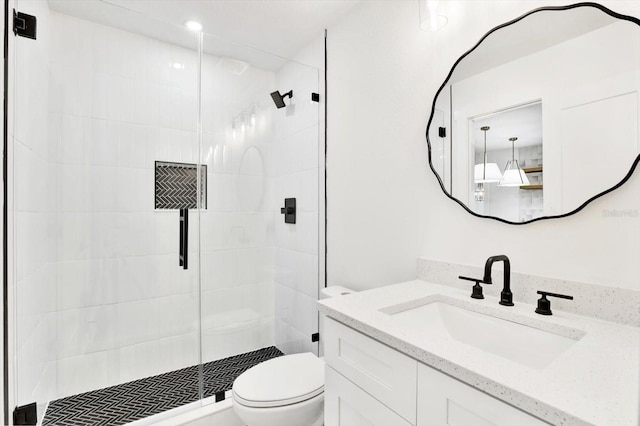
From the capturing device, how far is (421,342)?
2.65ft

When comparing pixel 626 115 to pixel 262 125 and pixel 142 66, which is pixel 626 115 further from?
pixel 142 66

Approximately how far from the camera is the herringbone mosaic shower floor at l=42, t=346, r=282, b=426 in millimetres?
1658

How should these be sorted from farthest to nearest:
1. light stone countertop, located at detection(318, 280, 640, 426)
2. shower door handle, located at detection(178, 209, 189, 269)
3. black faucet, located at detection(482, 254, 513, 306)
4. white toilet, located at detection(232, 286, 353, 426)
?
shower door handle, located at detection(178, 209, 189, 269) → white toilet, located at detection(232, 286, 353, 426) → black faucet, located at detection(482, 254, 513, 306) → light stone countertop, located at detection(318, 280, 640, 426)

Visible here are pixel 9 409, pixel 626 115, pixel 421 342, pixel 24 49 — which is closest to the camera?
pixel 421 342

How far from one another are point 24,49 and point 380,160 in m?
1.71

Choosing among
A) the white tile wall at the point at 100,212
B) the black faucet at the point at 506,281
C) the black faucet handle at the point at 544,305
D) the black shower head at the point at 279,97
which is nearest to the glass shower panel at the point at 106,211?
the white tile wall at the point at 100,212

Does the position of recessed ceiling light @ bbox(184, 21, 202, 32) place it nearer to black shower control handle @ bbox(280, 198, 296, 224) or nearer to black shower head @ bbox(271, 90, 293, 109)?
black shower head @ bbox(271, 90, 293, 109)

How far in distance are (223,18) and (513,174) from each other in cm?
186

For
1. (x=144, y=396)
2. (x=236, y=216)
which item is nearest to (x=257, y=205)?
(x=236, y=216)

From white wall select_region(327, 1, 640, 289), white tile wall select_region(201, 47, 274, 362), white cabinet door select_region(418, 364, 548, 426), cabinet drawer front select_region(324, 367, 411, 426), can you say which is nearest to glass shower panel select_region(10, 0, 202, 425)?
white tile wall select_region(201, 47, 274, 362)

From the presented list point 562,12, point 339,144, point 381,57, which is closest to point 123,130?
point 339,144

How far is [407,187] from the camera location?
159 centimetres

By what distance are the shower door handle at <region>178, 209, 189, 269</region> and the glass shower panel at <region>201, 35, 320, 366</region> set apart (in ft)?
0.36

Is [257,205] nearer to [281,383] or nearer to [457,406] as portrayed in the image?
[281,383]
